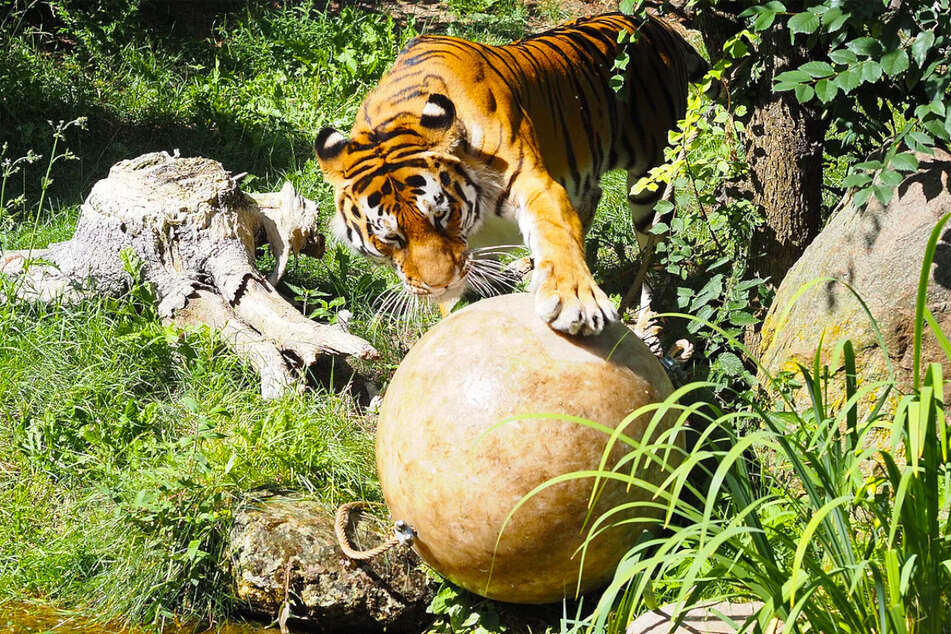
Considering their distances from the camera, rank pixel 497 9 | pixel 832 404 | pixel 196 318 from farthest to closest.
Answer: pixel 497 9 < pixel 196 318 < pixel 832 404

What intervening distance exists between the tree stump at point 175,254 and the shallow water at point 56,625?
1.40 meters

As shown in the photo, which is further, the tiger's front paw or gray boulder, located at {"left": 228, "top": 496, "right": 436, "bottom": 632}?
gray boulder, located at {"left": 228, "top": 496, "right": 436, "bottom": 632}

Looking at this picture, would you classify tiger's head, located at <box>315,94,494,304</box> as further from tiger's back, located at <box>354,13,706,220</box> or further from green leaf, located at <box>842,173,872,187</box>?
green leaf, located at <box>842,173,872,187</box>

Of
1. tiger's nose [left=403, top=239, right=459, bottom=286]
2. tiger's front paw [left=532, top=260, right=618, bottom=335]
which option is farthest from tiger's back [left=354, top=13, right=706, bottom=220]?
tiger's front paw [left=532, top=260, right=618, bottom=335]

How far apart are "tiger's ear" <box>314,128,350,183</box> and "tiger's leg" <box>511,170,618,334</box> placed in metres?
0.81

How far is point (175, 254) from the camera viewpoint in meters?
5.09

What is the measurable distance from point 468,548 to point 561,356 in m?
0.65

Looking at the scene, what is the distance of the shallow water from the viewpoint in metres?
3.52

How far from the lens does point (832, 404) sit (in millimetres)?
3537

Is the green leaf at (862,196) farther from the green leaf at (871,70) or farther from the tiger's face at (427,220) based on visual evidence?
the tiger's face at (427,220)

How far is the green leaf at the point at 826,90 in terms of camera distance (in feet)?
10.6

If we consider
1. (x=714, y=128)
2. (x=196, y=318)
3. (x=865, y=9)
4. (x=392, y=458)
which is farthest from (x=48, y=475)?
(x=865, y=9)

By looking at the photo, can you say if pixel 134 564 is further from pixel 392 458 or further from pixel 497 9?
pixel 497 9

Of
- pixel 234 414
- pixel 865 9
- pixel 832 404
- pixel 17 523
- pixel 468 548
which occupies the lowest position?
pixel 17 523
